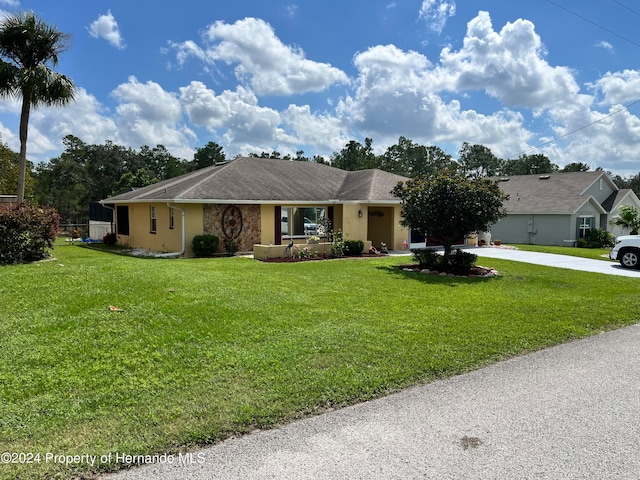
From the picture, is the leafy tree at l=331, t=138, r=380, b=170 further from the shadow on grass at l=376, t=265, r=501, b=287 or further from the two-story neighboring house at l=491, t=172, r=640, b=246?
the shadow on grass at l=376, t=265, r=501, b=287

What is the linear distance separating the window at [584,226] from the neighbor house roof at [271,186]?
13925 mm

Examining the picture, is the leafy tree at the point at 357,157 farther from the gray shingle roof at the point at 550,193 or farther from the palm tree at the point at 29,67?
the palm tree at the point at 29,67

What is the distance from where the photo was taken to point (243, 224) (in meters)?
17.9

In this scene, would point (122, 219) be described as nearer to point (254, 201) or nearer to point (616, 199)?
point (254, 201)

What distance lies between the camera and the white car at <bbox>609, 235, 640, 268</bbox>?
49.6ft

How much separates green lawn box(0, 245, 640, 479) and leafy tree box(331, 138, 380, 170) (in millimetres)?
39231

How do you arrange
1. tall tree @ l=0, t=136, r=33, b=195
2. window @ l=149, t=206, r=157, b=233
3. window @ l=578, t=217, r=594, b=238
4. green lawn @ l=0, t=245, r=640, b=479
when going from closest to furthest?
1. green lawn @ l=0, t=245, r=640, b=479
2. window @ l=149, t=206, r=157, b=233
3. window @ l=578, t=217, r=594, b=238
4. tall tree @ l=0, t=136, r=33, b=195

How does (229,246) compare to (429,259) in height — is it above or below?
above

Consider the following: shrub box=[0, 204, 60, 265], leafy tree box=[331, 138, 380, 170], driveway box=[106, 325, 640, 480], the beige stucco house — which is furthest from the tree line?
driveway box=[106, 325, 640, 480]

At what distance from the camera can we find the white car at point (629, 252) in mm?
15109

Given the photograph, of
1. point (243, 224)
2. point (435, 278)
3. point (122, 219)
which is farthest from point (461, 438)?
point (122, 219)

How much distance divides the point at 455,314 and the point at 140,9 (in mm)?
13325

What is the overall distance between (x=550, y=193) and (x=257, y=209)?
21.9m

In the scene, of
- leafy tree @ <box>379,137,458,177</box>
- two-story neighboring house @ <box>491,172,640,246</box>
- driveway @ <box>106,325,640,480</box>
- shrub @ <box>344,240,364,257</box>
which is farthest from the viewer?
leafy tree @ <box>379,137,458,177</box>
